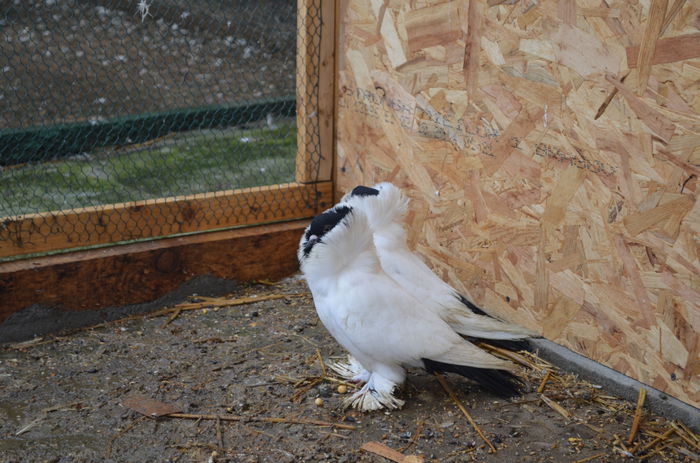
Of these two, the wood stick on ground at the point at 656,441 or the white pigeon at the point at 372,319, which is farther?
the white pigeon at the point at 372,319

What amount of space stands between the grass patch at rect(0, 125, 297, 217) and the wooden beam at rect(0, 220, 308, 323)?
2.16ft

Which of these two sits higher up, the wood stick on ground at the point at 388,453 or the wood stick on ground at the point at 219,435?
the wood stick on ground at the point at 388,453

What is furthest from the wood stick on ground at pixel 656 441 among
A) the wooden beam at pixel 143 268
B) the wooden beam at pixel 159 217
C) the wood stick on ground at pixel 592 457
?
the wooden beam at pixel 159 217

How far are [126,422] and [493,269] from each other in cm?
149

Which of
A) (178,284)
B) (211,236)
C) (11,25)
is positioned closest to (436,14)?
(211,236)

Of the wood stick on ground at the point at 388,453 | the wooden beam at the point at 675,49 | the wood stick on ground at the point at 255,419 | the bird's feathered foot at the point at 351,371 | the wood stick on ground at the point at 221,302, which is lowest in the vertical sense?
the wood stick on ground at the point at 221,302

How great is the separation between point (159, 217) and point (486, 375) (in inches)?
66.1

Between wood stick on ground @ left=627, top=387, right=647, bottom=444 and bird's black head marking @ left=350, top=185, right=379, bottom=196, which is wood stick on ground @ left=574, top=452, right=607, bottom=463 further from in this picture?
bird's black head marking @ left=350, top=185, right=379, bottom=196

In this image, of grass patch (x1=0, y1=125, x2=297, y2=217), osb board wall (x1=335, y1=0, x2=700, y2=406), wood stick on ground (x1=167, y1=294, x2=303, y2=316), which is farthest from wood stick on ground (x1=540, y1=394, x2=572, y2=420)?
grass patch (x1=0, y1=125, x2=297, y2=217)

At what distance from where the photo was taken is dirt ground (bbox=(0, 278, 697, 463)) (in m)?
2.27

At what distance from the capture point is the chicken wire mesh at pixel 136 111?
3.99 m

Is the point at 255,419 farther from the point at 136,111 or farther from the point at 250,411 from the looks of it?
the point at 136,111

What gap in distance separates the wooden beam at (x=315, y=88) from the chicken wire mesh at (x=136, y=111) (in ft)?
0.05

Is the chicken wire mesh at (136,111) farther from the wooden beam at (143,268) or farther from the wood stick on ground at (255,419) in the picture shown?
the wood stick on ground at (255,419)
